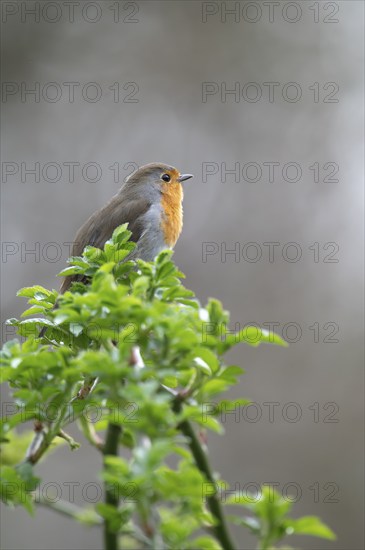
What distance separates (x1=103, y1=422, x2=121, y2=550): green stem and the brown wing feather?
2.63 metres

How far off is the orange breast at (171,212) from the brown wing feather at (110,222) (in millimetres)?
108

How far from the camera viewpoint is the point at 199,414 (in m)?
0.73

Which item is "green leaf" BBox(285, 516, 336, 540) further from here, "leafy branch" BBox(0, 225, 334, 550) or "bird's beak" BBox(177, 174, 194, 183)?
"bird's beak" BBox(177, 174, 194, 183)

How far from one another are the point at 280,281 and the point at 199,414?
5.60m

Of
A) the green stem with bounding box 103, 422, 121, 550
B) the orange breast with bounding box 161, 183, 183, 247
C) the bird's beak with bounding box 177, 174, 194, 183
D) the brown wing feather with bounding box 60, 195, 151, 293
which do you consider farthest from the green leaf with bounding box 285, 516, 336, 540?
the bird's beak with bounding box 177, 174, 194, 183

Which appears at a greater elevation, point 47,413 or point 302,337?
point 47,413

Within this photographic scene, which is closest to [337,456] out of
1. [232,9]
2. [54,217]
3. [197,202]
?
[197,202]

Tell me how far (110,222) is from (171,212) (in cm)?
41

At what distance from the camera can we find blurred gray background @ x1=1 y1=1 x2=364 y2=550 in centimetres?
527

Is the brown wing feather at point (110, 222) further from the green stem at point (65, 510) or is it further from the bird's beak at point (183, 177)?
the green stem at point (65, 510)

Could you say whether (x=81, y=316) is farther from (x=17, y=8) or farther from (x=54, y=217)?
(x=17, y=8)

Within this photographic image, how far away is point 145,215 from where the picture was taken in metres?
3.78

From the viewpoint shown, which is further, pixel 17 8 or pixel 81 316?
pixel 17 8

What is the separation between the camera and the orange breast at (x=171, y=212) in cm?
380
